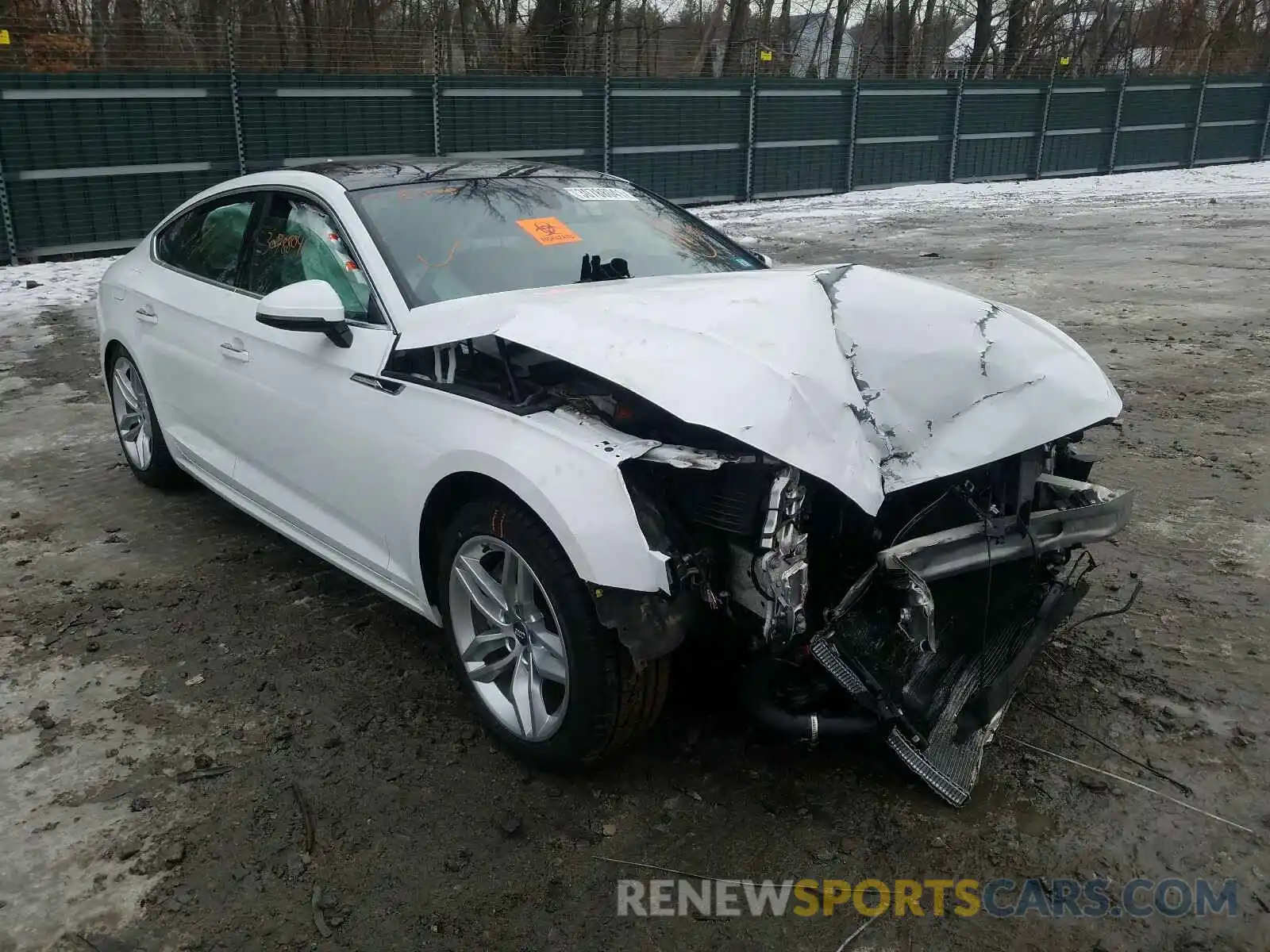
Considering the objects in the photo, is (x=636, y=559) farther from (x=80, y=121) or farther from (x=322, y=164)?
(x=80, y=121)

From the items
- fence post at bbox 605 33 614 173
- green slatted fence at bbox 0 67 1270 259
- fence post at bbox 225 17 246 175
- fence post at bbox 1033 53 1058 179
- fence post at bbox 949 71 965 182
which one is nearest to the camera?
green slatted fence at bbox 0 67 1270 259

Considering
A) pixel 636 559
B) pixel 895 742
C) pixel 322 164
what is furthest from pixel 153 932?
pixel 322 164

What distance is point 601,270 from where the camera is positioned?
12.3 ft

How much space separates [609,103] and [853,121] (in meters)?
5.54

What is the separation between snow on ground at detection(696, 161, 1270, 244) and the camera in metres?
15.7

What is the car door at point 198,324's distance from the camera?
4.12m

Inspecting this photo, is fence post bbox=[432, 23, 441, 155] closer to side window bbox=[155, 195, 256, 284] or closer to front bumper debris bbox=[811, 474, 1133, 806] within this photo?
side window bbox=[155, 195, 256, 284]

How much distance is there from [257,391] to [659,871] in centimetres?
236

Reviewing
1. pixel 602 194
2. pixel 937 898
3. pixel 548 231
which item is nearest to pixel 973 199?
pixel 602 194

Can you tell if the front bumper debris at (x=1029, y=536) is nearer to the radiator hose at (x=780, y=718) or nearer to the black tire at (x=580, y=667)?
the radiator hose at (x=780, y=718)

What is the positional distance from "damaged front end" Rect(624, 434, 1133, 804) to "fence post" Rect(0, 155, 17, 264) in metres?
12.5

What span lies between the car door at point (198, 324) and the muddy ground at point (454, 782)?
0.53m

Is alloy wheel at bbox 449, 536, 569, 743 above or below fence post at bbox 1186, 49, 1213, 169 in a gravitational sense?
below

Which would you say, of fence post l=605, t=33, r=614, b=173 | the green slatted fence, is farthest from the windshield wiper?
fence post l=605, t=33, r=614, b=173
